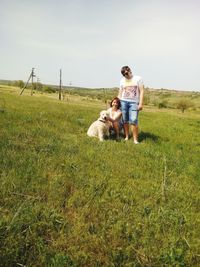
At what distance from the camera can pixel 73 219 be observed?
5.15 meters

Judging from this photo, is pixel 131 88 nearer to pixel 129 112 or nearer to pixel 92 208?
pixel 129 112

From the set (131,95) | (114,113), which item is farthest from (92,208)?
(114,113)

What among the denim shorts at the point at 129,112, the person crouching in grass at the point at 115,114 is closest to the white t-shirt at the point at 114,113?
the person crouching in grass at the point at 115,114

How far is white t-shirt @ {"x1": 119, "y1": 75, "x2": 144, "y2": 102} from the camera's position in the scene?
38.2 feet

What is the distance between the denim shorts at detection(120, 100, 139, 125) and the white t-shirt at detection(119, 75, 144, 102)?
7.4 inches

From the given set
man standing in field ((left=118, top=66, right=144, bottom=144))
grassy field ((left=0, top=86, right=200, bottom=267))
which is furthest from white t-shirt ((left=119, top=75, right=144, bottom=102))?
grassy field ((left=0, top=86, right=200, bottom=267))

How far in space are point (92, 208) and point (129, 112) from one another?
6925mm

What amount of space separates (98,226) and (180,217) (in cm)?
159

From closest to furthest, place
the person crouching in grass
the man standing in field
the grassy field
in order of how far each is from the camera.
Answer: the grassy field
the man standing in field
the person crouching in grass

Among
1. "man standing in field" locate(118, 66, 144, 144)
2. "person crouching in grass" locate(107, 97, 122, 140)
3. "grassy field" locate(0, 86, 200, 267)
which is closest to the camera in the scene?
"grassy field" locate(0, 86, 200, 267)

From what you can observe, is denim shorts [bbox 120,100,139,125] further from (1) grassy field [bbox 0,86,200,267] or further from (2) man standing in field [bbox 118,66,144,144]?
(1) grassy field [bbox 0,86,200,267]

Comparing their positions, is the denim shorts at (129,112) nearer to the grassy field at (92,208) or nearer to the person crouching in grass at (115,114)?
the person crouching in grass at (115,114)

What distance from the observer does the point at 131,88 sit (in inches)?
460

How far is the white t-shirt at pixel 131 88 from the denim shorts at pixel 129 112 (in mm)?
Result: 187
